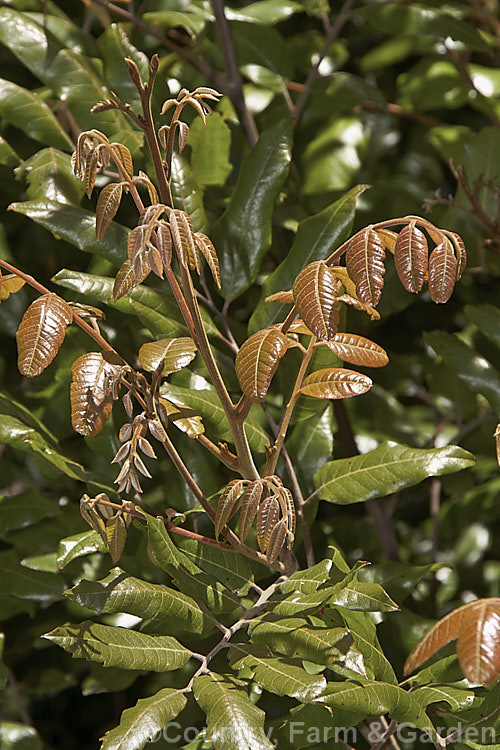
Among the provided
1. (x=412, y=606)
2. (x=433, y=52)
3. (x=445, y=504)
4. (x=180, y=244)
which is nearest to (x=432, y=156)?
(x=433, y=52)

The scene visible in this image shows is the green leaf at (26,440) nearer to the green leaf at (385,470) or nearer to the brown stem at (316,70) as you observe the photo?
the green leaf at (385,470)

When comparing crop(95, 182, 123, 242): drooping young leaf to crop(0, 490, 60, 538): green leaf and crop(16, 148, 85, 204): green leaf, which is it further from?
crop(0, 490, 60, 538): green leaf

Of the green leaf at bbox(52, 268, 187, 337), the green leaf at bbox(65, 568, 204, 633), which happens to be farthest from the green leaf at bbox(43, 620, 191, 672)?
the green leaf at bbox(52, 268, 187, 337)

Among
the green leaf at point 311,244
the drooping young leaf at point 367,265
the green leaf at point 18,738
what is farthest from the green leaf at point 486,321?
the green leaf at point 18,738

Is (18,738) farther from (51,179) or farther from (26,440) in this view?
(51,179)

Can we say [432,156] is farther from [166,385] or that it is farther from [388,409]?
[166,385]

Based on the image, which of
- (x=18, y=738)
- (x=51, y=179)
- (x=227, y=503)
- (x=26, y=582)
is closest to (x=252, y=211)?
(x=51, y=179)
